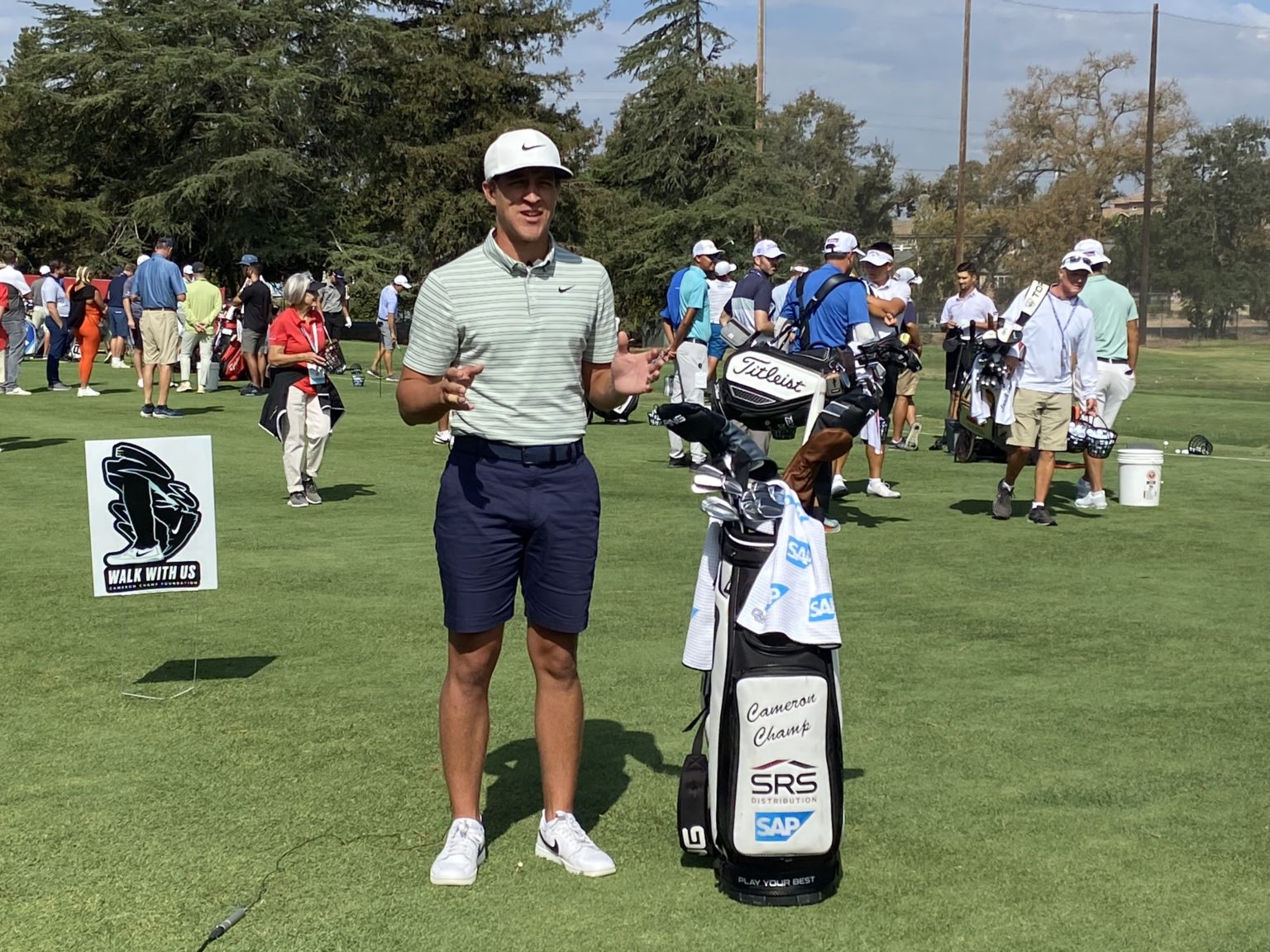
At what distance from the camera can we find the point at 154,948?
3.92 meters

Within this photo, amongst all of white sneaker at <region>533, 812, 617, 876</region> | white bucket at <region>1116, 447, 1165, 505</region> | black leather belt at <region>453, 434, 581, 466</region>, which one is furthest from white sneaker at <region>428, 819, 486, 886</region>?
white bucket at <region>1116, 447, 1165, 505</region>

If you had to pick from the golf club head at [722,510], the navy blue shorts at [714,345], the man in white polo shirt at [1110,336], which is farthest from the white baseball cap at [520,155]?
the navy blue shorts at [714,345]

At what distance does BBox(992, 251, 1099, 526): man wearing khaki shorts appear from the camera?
440 inches

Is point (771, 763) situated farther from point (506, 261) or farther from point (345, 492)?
point (345, 492)

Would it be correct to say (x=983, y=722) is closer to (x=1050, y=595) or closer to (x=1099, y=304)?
(x=1050, y=595)

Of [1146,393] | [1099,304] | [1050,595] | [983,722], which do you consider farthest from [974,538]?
[1146,393]

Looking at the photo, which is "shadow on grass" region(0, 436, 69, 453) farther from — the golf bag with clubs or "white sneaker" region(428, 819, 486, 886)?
the golf bag with clubs

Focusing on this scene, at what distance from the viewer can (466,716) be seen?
4516mm

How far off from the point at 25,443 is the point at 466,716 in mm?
12505

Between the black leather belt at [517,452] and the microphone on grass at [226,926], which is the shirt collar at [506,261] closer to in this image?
the black leather belt at [517,452]

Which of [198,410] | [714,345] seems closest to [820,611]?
[714,345]

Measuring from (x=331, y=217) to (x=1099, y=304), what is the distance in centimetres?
4650

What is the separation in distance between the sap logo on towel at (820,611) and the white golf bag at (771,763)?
90 millimetres

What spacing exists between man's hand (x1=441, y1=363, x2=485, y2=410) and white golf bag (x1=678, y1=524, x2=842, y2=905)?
0.85 metres
